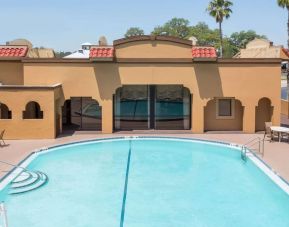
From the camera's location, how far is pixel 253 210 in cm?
1216

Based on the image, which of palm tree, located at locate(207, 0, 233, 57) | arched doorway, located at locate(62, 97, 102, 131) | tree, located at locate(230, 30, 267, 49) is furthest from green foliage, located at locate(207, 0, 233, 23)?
tree, located at locate(230, 30, 267, 49)

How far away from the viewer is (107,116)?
25031 mm

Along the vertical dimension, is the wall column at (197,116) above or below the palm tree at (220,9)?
below

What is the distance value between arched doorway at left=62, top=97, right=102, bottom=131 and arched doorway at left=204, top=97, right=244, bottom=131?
794cm

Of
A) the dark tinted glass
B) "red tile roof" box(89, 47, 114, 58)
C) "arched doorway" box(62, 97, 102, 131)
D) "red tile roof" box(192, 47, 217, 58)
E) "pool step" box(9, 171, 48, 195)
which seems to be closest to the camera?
"pool step" box(9, 171, 48, 195)

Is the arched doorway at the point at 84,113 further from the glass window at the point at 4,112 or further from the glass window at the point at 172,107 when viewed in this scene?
the glass window at the point at 172,107

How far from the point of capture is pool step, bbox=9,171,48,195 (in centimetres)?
1388

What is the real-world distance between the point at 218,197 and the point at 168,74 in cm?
1282

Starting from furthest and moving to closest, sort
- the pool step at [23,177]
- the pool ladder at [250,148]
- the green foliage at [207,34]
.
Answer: the green foliage at [207,34], the pool ladder at [250,148], the pool step at [23,177]

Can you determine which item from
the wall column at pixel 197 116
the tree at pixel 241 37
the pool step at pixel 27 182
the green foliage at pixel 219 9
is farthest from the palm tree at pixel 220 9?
the tree at pixel 241 37

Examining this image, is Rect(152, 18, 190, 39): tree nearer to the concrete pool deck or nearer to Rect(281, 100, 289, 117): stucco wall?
Rect(281, 100, 289, 117): stucco wall

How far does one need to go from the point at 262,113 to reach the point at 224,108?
2.75 metres

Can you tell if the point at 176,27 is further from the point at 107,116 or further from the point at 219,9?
the point at 107,116

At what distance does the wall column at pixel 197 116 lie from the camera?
2511cm
